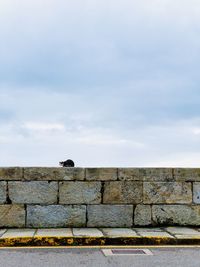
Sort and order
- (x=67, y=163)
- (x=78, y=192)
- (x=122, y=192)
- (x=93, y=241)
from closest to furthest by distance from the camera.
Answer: (x=93, y=241) → (x=78, y=192) → (x=122, y=192) → (x=67, y=163)

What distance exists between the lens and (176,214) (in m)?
10.0

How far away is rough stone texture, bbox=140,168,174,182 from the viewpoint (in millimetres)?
9961

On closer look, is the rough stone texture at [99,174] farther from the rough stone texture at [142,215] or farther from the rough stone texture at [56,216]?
the rough stone texture at [142,215]

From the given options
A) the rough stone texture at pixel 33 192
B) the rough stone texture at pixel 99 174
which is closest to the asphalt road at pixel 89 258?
the rough stone texture at pixel 33 192

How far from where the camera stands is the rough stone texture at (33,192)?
9.66 meters

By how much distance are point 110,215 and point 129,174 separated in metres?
0.82

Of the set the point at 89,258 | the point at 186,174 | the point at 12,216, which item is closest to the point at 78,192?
the point at 12,216

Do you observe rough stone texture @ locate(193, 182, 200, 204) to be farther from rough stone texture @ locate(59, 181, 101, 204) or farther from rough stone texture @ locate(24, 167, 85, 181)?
rough stone texture @ locate(24, 167, 85, 181)

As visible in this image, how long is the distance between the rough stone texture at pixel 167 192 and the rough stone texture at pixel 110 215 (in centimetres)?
42

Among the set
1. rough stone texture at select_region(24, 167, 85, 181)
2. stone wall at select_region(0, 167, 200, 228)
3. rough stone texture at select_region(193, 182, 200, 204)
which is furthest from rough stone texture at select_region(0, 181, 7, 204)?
rough stone texture at select_region(193, 182, 200, 204)

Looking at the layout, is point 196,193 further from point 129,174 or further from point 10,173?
point 10,173

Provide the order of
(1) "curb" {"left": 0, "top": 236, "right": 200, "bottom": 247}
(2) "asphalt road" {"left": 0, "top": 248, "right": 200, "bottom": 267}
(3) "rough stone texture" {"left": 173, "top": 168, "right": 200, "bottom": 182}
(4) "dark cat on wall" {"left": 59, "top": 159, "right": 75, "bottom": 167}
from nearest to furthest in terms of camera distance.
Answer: (2) "asphalt road" {"left": 0, "top": 248, "right": 200, "bottom": 267}, (1) "curb" {"left": 0, "top": 236, "right": 200, "bottom": 247}, (3) "rough stone texture" {"left": 173, "top": 168, "right": 200, "bottom": 182}, (4) "dark cat on wall" {"left": 59, "top": 159, "right": 75, "bottom": 167}

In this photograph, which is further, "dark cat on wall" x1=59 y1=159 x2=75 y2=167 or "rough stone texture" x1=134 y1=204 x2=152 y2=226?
"dark cat on wall" x1=59 y1=159 x2=75 y2=167

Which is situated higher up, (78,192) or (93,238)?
(78,192)
